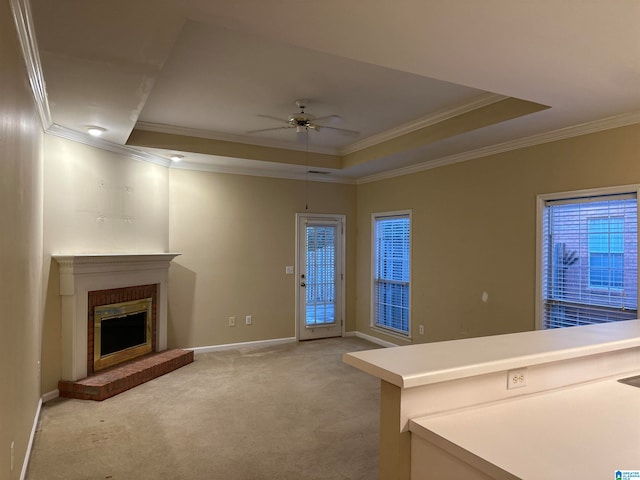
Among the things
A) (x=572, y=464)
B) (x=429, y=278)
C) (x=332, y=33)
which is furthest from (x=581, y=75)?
(x=429, y=278)

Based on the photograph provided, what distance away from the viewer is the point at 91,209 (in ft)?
14.4

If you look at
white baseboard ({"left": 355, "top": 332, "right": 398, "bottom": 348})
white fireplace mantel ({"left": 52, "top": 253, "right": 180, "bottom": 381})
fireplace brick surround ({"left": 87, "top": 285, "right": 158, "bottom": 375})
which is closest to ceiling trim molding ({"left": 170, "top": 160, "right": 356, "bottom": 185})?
white fireplace mantel ({"left": 52, "top": 253, "right": 180, "bottom": 381})

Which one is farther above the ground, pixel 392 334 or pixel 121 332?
pixel 121 332

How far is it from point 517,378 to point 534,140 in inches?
125

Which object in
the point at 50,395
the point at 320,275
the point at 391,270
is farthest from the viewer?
the point at 320,275

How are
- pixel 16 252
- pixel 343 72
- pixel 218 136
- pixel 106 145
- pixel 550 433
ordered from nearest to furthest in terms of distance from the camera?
1. pixel 550 433
2. pixel 16 252
3. pixel 343 72
4. pixel 106 145
5. pixel 218 136

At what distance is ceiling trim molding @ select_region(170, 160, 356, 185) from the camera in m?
5.59

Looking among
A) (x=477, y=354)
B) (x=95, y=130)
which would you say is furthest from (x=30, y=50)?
(x=477, y=354)

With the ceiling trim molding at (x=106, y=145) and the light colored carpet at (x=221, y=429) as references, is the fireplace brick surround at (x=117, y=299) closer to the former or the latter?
Result: the light colored carpet at (x=221, y=429)

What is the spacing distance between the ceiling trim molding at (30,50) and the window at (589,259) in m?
4.09

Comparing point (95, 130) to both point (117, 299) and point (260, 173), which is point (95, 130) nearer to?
point (117, 299)

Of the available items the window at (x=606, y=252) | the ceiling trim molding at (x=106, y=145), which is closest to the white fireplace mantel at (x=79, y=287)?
the ceiling trim molding at (x=106, y=145)

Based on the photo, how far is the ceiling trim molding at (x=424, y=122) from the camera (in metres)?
3.69

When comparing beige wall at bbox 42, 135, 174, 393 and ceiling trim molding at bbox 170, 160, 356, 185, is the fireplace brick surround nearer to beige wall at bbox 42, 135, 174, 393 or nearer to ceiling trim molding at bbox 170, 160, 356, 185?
beige wall at bbox 42, 135, 174, 393
